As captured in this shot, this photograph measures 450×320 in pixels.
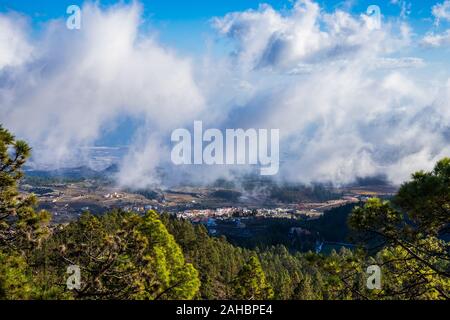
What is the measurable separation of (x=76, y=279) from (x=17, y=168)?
5.72m

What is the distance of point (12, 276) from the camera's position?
15.4 m

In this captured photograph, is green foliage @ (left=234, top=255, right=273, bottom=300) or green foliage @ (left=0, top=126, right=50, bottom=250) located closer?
green foliage @ (left=0, top=126, right=50, bottom=250)

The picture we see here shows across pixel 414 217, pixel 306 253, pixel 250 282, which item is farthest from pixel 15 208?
pixel 250 282

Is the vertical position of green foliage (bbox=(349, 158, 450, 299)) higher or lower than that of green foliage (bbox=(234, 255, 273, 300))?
higher

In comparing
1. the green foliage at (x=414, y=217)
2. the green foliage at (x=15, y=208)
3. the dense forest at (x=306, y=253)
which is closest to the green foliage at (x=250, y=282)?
the dense forest at (x=306, y=253)

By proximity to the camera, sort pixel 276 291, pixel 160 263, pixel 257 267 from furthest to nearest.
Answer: pixel 276 291
pixel 257 267
pixel 160 263

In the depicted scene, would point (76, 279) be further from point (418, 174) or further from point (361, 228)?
point (418, 174)

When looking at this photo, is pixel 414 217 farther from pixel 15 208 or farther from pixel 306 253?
pixel 15 208

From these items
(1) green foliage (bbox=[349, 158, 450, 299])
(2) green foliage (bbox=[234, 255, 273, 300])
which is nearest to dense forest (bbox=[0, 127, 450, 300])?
(1) green foliage (bbox=[349, 158, 450, 299])

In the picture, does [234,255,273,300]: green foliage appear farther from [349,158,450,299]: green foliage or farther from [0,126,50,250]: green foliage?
[0,126,50,250]: green foliage

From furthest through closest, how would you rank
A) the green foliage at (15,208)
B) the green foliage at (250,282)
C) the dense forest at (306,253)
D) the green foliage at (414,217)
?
1. the green foliage at (250,282)
2. the green foliage at (15,208)
3. the dense forest at (306,253)
4. the green foliage at (414,217)

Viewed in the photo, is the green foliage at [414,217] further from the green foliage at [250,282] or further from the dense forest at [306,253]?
the green foliage at [250,282]
